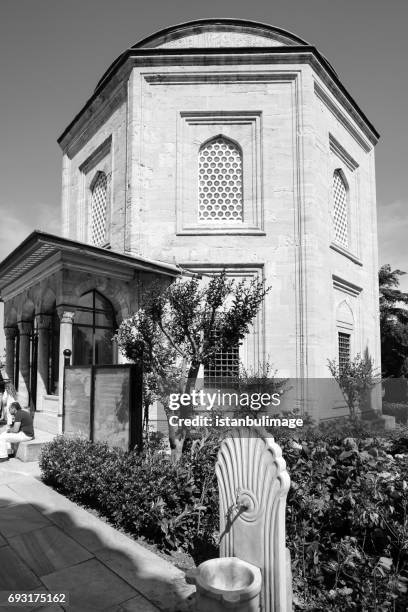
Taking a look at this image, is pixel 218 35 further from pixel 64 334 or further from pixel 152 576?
pixel 152 576

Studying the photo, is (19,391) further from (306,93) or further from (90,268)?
(306,93)

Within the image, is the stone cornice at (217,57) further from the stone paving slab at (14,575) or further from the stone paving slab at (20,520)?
the stone paving slab at (14,575)

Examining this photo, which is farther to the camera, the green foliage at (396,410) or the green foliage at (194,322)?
the green foliage at (396,410)

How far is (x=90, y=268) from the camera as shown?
10.7m

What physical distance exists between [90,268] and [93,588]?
804cm

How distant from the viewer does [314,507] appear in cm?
385

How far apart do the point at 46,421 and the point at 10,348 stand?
5197 mm

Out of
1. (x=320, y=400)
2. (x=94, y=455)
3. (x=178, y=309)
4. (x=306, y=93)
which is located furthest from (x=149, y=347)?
(x=306, y=93)

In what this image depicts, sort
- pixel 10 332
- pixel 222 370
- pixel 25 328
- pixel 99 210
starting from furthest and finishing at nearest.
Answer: pixel 99 210 → pixel 10 332 → pixel 25 328 → pixel 222 370

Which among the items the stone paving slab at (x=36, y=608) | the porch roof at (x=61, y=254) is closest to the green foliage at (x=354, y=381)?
the porch roof at (x=61, y=254)

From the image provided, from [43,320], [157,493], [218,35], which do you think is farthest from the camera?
[218,35]

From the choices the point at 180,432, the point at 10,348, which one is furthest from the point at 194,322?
the point at 10,348

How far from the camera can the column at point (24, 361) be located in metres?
13.1

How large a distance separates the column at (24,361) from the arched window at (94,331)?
2.01 meters
